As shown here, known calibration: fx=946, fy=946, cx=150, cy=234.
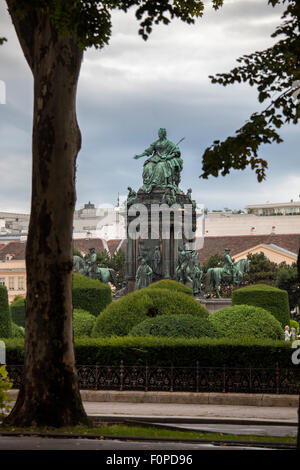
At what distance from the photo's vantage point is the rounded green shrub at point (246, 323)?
26.1m

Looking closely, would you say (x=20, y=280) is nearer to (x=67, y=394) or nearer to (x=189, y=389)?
(x=189, y=389)

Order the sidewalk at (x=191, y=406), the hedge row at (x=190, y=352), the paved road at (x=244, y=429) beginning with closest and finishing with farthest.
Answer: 1. the paved road at (x=244, y=429)
2. the sidewalk at (x=191, y=406)
3. the hedge row at (x=190, y=352)

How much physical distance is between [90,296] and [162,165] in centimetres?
1926

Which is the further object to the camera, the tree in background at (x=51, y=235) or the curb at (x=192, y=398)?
the curb at (x=192, y=398)

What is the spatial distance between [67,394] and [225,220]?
112453 mm

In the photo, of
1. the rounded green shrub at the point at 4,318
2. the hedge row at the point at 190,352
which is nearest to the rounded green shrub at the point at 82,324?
the rounded green shrub at the point at 4,318

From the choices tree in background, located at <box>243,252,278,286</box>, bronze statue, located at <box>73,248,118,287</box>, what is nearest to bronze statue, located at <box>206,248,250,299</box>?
bronze statue, located at <box>73,248,118,287</box>

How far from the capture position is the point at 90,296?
36.7 metres

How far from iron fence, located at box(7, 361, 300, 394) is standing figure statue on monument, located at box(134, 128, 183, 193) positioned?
109 ft

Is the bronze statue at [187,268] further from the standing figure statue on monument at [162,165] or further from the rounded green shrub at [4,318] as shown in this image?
the rounded green shrub at [4,318]

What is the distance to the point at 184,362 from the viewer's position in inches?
837

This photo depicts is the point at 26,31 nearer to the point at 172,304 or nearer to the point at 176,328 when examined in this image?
the point at 176,328

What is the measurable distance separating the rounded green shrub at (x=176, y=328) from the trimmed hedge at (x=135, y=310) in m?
1.44
